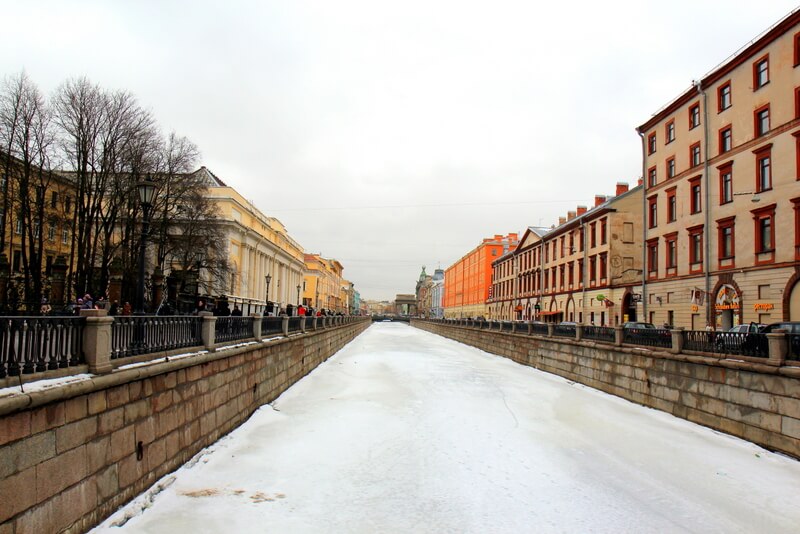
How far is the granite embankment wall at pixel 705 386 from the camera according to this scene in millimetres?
11430

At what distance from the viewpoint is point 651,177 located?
122ft

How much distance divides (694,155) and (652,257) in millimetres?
7014

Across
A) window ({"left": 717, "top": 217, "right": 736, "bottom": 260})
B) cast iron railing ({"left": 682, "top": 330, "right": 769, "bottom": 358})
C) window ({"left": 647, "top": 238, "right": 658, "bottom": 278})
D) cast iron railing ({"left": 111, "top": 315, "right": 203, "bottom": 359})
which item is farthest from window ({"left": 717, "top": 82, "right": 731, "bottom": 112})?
cast iron railing ({"left": 111, "top": 315, "right": 203, "bottom": 359})

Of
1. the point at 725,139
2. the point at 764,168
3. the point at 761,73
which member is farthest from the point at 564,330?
the point at 761,73

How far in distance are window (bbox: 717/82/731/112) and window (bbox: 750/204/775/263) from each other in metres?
6.31

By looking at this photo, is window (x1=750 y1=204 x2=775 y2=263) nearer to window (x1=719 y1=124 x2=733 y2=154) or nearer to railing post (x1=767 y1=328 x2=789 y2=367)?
window (x1=719 y1=124 x2=733 y2=154)

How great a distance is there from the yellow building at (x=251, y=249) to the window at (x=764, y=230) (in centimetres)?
3056

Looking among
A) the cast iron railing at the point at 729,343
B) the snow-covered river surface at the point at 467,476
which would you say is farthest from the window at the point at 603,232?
the cast iron railing at the point at 729,343

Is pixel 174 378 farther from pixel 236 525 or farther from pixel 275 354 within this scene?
pixel 275 354

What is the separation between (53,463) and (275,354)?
11966 mm

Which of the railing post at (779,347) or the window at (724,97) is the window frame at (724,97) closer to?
the window at (724,97)

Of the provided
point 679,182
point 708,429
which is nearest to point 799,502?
point 708,429

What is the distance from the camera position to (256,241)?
193 feet

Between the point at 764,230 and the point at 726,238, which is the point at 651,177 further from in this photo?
the point at 764,230
